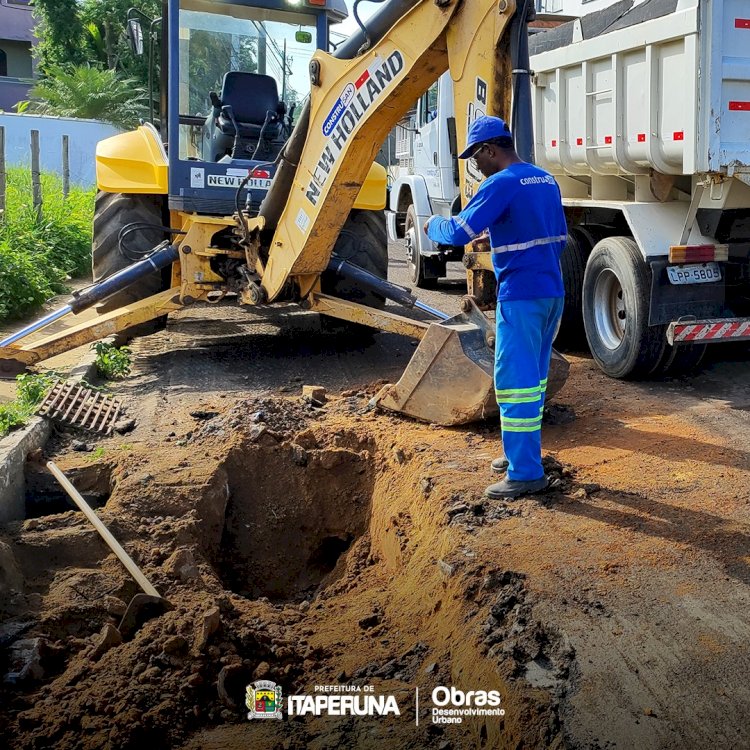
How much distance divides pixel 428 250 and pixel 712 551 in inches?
316

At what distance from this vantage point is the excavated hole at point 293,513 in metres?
4.93

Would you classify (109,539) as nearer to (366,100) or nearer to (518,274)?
(518,274)

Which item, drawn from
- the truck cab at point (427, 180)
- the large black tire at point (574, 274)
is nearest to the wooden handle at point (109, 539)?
the large black tire at point (574, 274)

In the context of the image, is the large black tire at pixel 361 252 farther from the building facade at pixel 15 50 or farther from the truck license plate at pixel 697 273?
the building facade at pixel 15 50

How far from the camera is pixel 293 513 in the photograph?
521 centimetres

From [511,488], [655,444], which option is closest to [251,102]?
[655,444]

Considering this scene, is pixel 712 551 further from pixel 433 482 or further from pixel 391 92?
pixel 391 92

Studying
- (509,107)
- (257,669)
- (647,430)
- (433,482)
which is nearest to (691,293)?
(647,430)

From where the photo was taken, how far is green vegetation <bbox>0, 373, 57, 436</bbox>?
548cm

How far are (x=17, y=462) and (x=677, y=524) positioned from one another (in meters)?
3.43

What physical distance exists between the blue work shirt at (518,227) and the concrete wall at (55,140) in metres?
22.1

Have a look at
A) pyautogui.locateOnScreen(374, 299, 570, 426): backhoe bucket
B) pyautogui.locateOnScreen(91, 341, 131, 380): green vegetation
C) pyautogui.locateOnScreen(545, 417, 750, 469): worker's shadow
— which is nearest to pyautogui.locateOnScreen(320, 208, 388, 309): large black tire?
pyautogui.locateOnScreen(91, 341, 131, 380): green vegetation

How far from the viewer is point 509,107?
4.91 m

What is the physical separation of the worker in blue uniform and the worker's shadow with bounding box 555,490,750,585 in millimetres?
317
